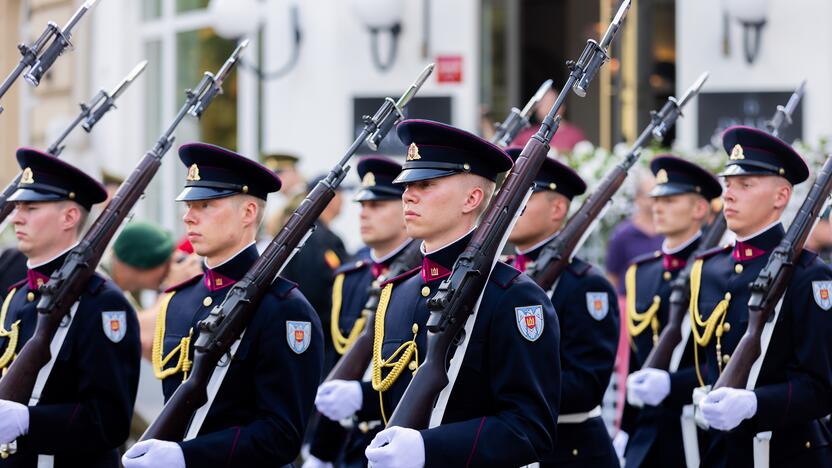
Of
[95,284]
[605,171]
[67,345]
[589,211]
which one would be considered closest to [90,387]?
[67,345]

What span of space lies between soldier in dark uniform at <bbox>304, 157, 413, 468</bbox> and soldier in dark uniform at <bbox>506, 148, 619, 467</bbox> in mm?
902

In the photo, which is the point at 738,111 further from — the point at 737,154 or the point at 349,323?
the point at 737,154

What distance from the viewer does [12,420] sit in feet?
16.2

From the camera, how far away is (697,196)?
7.03 m

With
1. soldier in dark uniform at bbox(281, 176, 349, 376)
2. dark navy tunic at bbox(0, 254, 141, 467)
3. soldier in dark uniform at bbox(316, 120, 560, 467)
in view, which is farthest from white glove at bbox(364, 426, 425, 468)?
soldier in dark uniform at bbox(281, 176, 349, 376)

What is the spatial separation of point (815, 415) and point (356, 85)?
276 inches

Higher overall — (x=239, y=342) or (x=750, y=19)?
(x=750, y=19)

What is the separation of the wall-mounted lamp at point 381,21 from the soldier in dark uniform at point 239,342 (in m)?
6.42

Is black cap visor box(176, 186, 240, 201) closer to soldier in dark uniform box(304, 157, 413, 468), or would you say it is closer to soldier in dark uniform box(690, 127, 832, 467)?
soldier in dark uniform box(690, 127, 832, 467)

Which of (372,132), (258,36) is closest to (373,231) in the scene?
(372,132)

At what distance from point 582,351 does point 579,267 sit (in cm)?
47

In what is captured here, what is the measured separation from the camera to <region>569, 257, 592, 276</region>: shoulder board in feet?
19.7

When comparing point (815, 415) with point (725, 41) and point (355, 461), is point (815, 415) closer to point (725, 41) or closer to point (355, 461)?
point (355, 461)

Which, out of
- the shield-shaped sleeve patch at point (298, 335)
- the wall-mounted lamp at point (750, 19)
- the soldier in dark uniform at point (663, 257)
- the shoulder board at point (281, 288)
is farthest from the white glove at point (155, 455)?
the wall-mounted lamp at point (750, 19)
